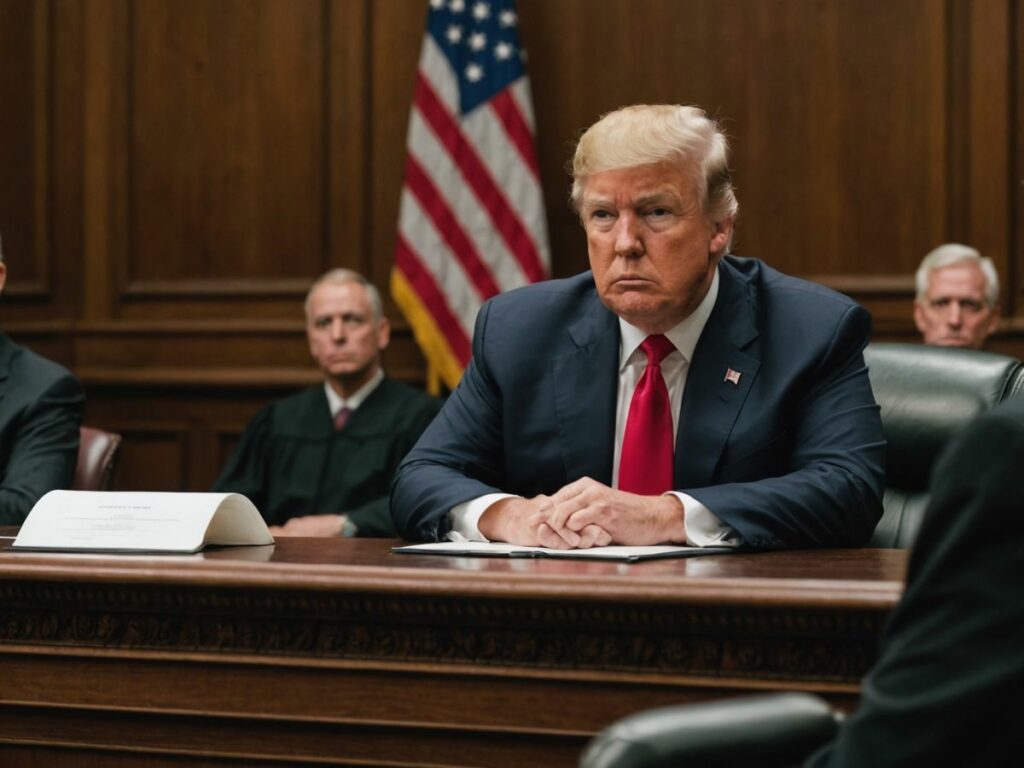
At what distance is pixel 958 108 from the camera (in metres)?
5.22

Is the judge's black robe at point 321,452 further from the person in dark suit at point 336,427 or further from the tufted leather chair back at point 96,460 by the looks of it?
the tufted leather chair back at point 96,460

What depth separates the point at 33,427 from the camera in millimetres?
3646

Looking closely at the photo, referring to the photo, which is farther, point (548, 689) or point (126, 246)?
point (126, 246)

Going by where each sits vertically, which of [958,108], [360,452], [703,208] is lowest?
[360,452]

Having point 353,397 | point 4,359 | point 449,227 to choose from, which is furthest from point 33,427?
point 449,227

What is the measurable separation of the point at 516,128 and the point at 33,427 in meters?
2.51

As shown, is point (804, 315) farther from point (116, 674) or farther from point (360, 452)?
point (360, 452)

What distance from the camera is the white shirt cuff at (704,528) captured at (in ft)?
7.63

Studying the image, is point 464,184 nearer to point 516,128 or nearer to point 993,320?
point 516,128

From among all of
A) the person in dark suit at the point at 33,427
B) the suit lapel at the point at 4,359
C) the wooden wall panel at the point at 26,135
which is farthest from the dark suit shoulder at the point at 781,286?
the wooden wall panel at the point at 26,135

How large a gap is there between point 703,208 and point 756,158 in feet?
9.26

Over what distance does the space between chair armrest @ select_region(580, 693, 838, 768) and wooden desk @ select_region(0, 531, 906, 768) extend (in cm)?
56

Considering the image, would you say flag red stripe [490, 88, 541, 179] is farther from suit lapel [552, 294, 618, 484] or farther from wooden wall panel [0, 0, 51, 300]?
suit lapel [552, 294, 618, 484]

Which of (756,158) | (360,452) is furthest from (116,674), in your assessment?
(756,158)
